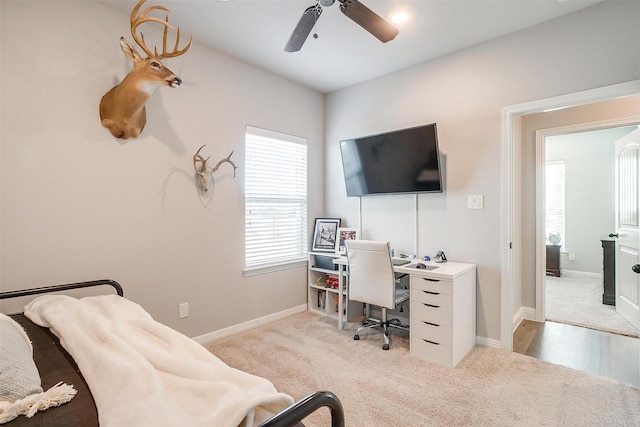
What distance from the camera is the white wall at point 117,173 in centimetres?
198

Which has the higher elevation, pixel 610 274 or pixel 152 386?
pixel 152 386

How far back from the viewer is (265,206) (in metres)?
3.42

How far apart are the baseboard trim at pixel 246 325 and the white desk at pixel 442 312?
58.6 inches

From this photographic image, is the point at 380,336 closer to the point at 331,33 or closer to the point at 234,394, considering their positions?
the point at 234,394

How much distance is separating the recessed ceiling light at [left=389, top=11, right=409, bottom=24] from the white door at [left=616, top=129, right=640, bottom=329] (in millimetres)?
2578

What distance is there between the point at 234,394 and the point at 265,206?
103 inches

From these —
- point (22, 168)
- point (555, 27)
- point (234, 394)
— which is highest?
point (555, 27)

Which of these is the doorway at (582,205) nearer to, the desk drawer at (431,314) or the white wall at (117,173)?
the desk drawer at (431,314)

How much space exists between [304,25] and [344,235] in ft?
7.66

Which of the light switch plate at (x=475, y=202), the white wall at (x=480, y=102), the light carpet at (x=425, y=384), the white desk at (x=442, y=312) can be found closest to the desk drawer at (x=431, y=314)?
the white desk at (x=442, y=312)

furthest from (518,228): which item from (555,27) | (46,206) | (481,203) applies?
(46,206)

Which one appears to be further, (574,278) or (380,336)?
(574,278)

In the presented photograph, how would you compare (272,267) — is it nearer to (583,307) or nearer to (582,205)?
(583,307)

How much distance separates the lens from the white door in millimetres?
2979
